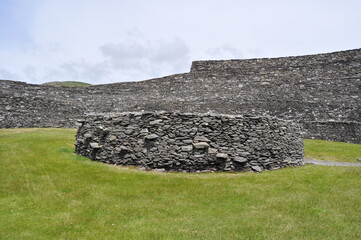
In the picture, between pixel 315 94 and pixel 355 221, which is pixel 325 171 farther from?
pixel 315 94

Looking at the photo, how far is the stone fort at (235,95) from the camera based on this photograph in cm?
2703

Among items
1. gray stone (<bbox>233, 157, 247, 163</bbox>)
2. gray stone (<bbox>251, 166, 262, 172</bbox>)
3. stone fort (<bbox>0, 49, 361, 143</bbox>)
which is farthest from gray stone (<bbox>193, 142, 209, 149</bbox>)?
stone fort (<bbox>0, 49, 361, 143</bbox>)

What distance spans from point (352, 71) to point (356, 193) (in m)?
24.3

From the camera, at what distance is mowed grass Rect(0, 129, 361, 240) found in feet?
22.8

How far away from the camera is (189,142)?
41.3ft

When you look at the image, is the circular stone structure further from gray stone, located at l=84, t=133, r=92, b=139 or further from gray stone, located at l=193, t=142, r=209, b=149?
gray stone, located at l=84, t=133, r=92, b=139

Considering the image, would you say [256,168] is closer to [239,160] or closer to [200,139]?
[239,160]

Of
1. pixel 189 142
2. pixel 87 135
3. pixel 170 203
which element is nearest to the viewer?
pixel 170 203

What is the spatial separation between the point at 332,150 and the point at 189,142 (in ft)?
42.0

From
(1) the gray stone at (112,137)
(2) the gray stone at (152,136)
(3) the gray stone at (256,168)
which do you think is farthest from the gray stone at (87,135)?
(3) the gray stone at (256,168)

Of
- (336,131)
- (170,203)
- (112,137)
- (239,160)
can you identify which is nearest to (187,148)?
(239,160)

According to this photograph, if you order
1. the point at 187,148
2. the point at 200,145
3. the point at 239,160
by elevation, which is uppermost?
the point at 200,145

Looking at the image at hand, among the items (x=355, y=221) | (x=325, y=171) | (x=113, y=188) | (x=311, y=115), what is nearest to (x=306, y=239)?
(x=355, y=221)

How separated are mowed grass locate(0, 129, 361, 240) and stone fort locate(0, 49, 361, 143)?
1390 cm
